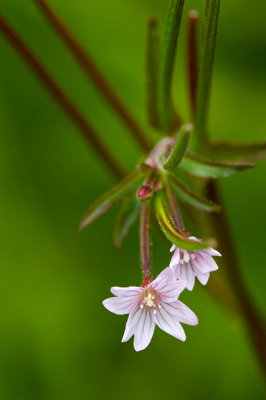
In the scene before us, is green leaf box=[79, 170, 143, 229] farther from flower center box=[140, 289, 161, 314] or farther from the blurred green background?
the blurred green background

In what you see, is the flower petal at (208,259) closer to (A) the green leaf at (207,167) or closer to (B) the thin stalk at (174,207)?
(B) the thin stalk at (174,207)

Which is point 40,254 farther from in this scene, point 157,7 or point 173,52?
point 173,52

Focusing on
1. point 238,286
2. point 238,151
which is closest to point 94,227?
point 238,286

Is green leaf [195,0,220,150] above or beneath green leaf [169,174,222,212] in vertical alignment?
above

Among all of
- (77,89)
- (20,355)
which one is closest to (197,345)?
(20,355)

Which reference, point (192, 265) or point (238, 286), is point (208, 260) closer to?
point (192, 265)

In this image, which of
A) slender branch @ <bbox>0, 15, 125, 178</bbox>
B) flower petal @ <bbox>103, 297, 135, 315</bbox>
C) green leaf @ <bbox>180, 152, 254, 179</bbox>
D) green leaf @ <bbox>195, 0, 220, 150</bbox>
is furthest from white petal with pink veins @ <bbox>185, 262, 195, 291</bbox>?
slender branch @ <bbox>0, 15, 125, 178</bbox>

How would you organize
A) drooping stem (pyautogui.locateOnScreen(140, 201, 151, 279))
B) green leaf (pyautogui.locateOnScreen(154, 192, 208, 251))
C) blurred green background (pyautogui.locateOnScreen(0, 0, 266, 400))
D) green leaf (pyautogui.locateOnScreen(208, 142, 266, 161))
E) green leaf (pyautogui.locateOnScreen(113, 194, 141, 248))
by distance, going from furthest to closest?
blurred green background (pyautogui.locateOnScreen(0, 0, 266, 400)), green leaf (pyautogui.locateOnScreen(208, 142, 266, 161)), green leaf (pyautogui.locateOnScreen(113, 194, 141, 248)), drooping stem (pyautogui.locateOnScreen(140, 201, 151, 279)), green leaf (pyautogui.locateOnScreen(154, 192, 208, 251))
